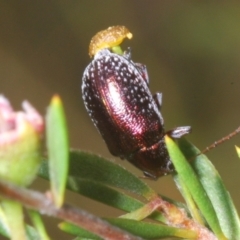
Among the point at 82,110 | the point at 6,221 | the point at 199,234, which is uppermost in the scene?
the point at 82,110

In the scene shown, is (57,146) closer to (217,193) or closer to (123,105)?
(217,193)

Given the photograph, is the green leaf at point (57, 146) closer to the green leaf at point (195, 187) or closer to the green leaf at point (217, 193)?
the green leaf at point (195, 187)

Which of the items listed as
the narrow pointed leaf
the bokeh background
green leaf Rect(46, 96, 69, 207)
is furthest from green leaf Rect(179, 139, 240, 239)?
the bokeh background

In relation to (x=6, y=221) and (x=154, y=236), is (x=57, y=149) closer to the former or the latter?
(x=6, y=221)

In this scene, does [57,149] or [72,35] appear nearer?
[57,149]

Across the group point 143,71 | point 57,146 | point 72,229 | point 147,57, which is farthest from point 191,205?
point 147,57

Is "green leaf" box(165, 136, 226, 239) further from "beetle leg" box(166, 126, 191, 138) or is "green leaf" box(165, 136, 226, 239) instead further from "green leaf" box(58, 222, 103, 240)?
"beetle leg" box(166, 126, 191, 138)

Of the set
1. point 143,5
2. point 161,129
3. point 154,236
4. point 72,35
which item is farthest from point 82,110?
point 154,236
